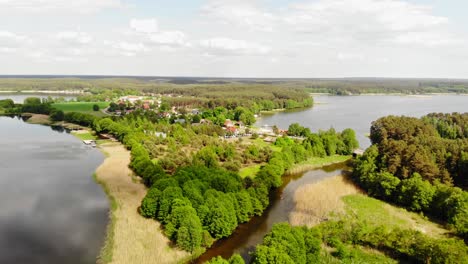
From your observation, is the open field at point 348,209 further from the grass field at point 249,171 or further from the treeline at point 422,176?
the grass field at point 249,171

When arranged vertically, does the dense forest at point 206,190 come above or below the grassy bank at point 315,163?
above

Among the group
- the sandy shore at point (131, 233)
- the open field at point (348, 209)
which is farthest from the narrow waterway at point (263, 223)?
the sandy shore at point (131, 233)

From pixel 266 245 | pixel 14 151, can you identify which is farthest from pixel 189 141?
pixel 266 245

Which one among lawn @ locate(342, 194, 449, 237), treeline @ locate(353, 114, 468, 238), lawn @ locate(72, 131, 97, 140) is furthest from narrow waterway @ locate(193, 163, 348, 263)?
lawn @ locate(72, 131, 97, 140)

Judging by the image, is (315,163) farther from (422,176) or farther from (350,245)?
(350,245)

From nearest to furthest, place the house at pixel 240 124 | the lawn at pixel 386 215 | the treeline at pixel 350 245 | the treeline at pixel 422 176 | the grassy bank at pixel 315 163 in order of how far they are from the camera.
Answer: the treeline at pixel 350 245, the lawn at pixel 386 215, the treeline at pixel 422 176, the grassy bank at pixel 315 163, the house at pixel 240 124

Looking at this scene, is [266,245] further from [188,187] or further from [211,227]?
[188,187]
